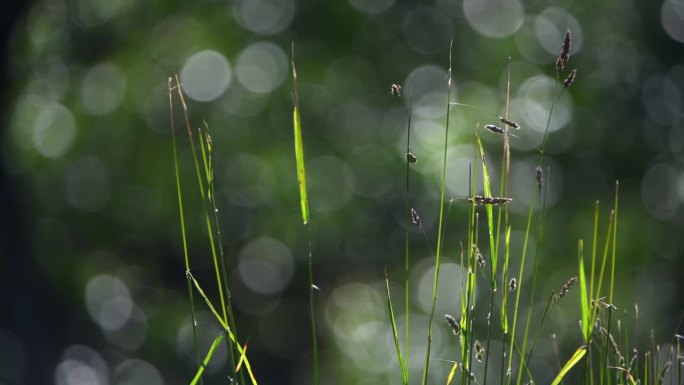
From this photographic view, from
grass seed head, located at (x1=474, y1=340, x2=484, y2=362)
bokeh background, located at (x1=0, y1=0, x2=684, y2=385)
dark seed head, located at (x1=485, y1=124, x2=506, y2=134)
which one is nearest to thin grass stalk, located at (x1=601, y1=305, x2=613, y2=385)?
grass seed head, located at (x1=474, y1=340, x2=484, y2=362)

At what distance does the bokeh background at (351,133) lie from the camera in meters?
12.5

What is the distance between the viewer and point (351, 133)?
1316 centimetres

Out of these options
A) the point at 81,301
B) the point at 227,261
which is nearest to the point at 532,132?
the point at 227,261

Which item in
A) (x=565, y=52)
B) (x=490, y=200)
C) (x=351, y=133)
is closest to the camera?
(x=490, y=200)

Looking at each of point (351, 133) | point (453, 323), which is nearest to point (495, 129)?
point (453, 323)

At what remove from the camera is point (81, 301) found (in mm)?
14672

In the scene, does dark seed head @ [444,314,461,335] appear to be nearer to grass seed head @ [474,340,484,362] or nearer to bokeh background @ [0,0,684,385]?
grass seed head @ [474,340,484,362]

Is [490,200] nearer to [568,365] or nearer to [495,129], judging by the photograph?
[495,129]

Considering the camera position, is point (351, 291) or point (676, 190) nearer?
point (676, 190)

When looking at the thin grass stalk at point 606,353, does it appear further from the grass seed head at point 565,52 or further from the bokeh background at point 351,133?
the bokeh background at point 351,133

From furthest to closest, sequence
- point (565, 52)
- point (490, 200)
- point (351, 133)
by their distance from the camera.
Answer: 1. point (351, 133)
2. point (565, 52)
3. point (490, 200)

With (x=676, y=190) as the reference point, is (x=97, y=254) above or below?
below

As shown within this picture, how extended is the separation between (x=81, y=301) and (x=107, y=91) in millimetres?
3522

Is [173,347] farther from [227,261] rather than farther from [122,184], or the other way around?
[122,184]
